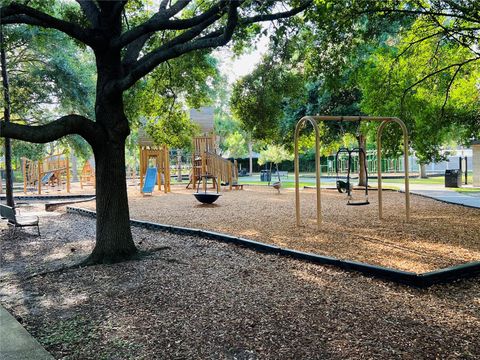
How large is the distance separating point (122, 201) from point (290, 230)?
147 inches

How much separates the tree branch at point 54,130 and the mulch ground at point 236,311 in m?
2.06

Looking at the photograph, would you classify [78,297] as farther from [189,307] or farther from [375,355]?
[375,355]

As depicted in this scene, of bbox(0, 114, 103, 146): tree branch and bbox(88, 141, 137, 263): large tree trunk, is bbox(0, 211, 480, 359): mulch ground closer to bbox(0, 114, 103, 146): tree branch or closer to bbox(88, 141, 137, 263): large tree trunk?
bbox(88, 141, 137, 263): large tree trunk

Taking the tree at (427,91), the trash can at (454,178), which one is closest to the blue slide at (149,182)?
the tree at (427,91)

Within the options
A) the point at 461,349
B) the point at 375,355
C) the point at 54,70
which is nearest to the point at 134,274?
the point at 375,355

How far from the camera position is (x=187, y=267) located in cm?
639

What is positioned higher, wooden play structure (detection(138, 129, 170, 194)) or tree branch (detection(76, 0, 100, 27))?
tree branch (detection(76, 0, 100, 27))

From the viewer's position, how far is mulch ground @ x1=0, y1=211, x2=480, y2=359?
11.7 feet

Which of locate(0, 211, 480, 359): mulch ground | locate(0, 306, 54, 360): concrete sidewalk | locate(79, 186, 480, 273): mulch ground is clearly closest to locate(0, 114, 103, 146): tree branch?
locate(0, 211, 480, 359): mulch ground

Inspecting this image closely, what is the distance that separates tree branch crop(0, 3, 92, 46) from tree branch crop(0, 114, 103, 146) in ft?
4.42

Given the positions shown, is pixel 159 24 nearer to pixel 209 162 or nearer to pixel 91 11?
pixel 91 11

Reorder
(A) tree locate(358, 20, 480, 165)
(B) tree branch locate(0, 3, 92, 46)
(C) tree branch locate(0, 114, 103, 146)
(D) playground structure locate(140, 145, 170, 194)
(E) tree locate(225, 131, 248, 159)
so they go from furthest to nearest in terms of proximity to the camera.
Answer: (E) tree locate(225, 131, 248, 159) < (D) playground structure locate(140, 145, 170, 194) < (A) tree locate(358, 20, 480, 165) < (B) tree branch locate(0, 3, 92, 46) < (C) tree branch locate(0, 114, 103, 146)

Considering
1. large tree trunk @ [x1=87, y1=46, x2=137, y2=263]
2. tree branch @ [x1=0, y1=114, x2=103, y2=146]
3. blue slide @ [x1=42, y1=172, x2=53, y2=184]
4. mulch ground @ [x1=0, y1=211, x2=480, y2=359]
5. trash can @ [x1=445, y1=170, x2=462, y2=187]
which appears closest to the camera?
mulch ground @ [x1=0, y1=211, x2=480, y2=359]

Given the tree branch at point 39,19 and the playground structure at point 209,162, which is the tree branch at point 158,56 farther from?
the playground structure at point 209,162
